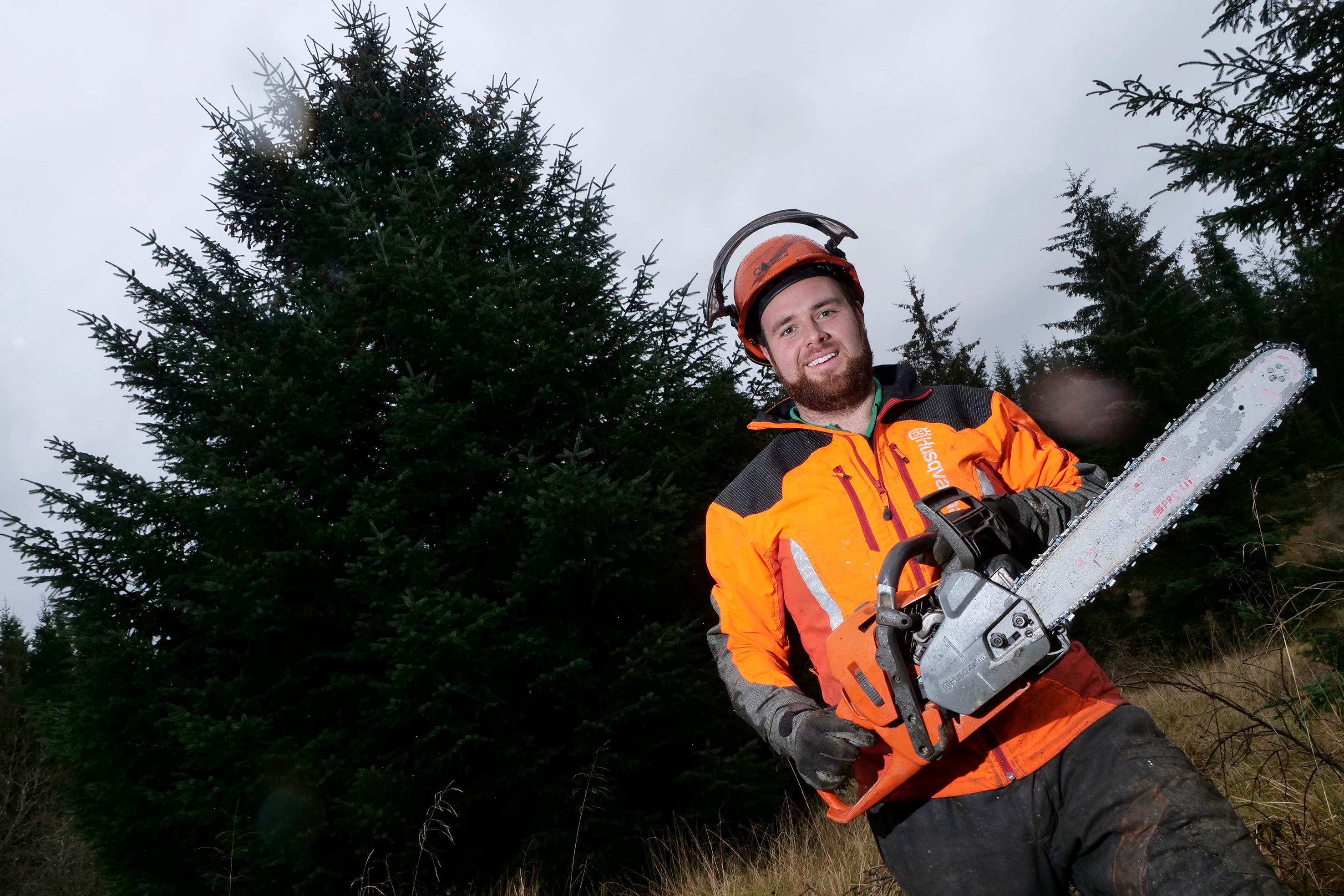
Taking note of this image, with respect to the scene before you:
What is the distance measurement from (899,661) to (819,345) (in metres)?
1.03

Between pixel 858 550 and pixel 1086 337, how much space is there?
51.1 ft

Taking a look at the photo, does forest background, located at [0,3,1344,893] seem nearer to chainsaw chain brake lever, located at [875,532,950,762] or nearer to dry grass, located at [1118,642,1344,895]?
dry grass, located at [1118,642,1344,895]

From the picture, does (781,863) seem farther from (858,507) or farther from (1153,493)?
(1153,493)

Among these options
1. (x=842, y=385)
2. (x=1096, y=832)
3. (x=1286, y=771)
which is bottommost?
(x=1286, y=771)

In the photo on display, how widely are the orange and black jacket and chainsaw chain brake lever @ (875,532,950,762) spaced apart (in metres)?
0.24

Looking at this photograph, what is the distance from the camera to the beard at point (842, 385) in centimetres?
211

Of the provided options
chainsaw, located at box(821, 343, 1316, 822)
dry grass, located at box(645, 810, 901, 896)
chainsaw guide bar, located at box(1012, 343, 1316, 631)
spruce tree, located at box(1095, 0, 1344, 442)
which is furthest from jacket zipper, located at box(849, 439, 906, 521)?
spruce tree, located at box(1095, 0, 1344, 442)

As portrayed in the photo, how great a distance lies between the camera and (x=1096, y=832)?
1478mm

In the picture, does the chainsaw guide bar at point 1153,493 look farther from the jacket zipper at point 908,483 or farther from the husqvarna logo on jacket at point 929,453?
the husqvarna logo on jacket at point 929,453

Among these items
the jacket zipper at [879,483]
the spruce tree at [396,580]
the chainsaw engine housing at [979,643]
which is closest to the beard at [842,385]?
the jacket zipper at [879,483]

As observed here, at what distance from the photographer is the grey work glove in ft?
5.17

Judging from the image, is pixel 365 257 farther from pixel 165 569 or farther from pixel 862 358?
pixel 862 358

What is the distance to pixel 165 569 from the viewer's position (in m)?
4.31

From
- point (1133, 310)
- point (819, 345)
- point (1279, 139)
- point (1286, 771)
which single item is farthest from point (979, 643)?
point (1133, 310)
